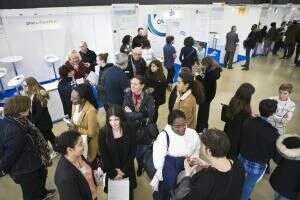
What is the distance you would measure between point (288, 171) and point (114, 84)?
7.80 feet

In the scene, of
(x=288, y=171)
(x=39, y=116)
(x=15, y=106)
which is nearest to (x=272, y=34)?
(x=288, y=171)

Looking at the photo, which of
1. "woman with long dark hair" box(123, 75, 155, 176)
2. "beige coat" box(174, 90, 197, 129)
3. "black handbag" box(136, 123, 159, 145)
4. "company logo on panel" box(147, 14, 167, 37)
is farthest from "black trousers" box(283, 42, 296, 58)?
"black handbag" box(136, 123, 159, 145)

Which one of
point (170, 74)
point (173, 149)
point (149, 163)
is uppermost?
point (173, 149)

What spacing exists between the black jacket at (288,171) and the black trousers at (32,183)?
2503 millimetres

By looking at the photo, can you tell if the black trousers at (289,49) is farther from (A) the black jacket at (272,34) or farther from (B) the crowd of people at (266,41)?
(A) the black jacket at (272,34)

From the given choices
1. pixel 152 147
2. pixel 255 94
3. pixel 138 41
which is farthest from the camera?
pixel 255 94

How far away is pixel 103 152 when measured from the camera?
7.93 feet

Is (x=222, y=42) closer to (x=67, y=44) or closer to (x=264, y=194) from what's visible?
(x=67, y=44)

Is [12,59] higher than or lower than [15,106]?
lower

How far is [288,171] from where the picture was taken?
90.4 inches

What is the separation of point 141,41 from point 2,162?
422 cm

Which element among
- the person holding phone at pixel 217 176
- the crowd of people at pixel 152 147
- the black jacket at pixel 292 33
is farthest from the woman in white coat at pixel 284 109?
the black jacket at pixel 292 33

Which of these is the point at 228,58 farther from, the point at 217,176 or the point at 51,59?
the point at 217,176

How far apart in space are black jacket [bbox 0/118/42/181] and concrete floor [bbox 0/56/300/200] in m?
1.03
